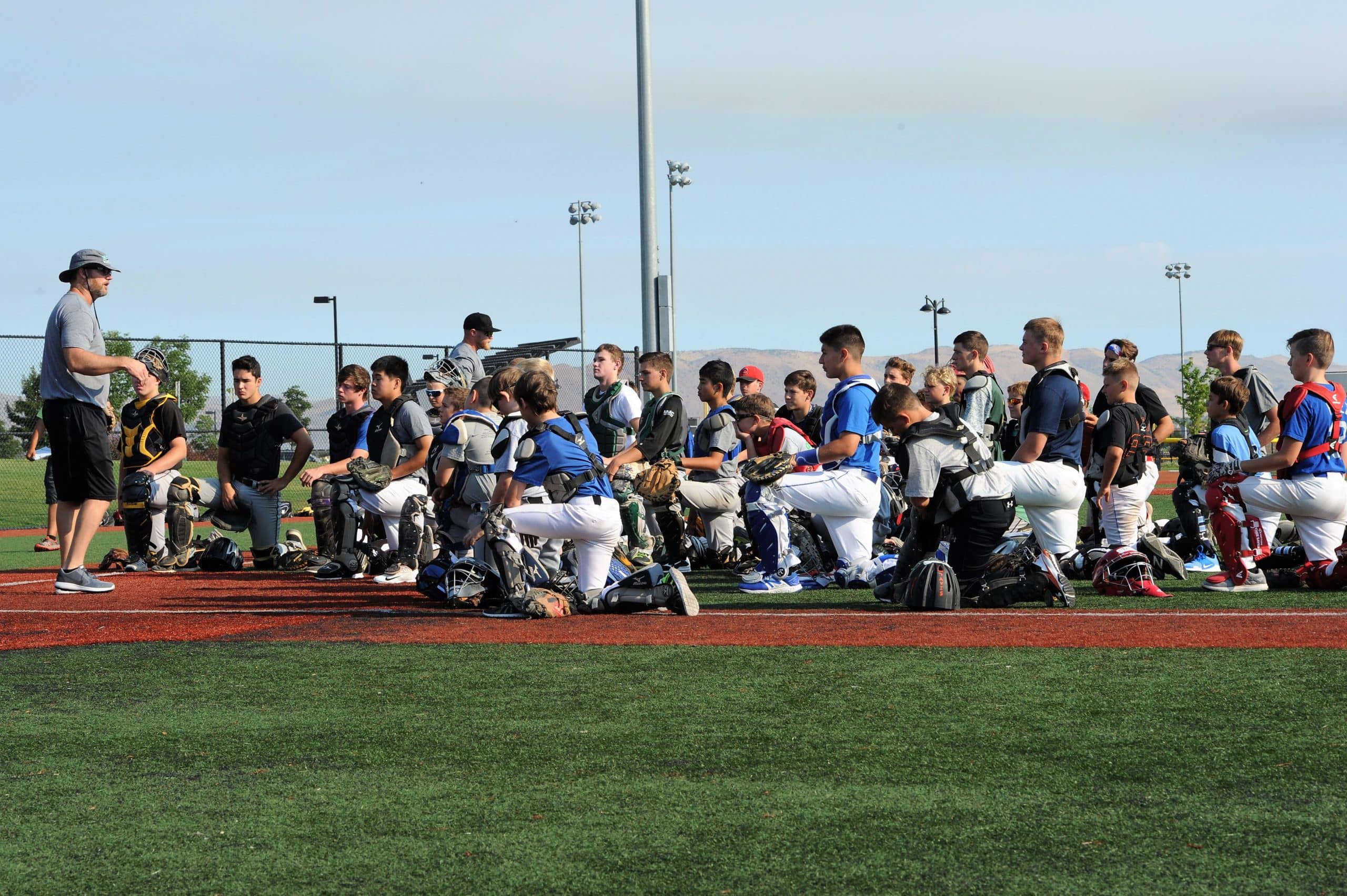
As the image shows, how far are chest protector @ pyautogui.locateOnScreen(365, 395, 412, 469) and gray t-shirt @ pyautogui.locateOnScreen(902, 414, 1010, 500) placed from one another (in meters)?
4.53

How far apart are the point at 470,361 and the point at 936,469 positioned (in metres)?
4.85

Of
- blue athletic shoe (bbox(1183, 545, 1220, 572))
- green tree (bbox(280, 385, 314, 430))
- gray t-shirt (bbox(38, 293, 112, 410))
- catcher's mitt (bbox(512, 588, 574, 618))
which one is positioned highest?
green tree (bbox(280, 385, 314, 430))

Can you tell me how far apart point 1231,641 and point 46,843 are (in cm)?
537

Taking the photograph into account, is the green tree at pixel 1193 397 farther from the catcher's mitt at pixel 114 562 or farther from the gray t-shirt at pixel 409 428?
the catcher's mitt at pixel 114 562

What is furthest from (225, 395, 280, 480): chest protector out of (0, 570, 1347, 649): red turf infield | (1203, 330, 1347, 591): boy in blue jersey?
(1203, 330, 1347, 591): boy in blue jersey

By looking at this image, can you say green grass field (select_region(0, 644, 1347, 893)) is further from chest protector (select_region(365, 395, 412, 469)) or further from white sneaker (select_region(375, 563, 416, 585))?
chest protector (select_region(365, 395, 412, 469))

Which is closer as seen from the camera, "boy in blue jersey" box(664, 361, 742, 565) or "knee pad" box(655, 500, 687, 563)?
"boy in blue jersey" box(664, 361, 742, 565)

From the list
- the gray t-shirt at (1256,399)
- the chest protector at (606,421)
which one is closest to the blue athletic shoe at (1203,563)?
the gray t-shirt at (1256,399)

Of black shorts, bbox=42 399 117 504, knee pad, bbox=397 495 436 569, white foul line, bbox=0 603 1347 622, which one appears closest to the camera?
white foul line, bbox=0 603 1347 622

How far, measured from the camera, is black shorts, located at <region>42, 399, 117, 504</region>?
9.30m

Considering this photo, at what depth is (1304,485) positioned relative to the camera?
8.92m

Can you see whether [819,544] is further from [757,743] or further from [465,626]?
[757,743]

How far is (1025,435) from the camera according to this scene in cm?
911

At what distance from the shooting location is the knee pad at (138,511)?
40.0ft
